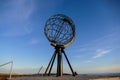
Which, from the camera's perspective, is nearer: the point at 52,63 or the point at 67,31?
the point at 52,63

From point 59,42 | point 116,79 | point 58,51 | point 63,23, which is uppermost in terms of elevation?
point 63,23

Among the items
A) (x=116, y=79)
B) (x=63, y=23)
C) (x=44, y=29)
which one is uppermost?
(x=63, y=23)

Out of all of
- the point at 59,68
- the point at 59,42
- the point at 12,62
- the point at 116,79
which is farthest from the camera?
the point at 59,42

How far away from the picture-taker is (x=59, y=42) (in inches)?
1275

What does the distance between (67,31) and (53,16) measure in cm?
490

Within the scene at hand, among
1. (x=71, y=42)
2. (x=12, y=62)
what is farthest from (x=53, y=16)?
(x=12, y=62)

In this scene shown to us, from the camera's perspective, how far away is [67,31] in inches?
1356

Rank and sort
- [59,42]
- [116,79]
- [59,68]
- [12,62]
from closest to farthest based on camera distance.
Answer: [116,79], [12,62], [59,68], [59,42]

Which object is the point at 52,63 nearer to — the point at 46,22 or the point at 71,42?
the point at 71,42

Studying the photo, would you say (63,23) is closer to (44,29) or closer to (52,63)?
(44,29)

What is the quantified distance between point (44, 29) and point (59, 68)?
354 inches

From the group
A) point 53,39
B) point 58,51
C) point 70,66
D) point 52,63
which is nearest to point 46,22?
point 53,39

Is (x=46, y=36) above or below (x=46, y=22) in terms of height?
below

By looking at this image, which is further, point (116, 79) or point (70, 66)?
point (70, 66)
